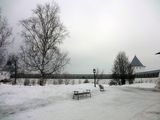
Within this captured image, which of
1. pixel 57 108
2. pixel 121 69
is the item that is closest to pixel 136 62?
pixel 121 69

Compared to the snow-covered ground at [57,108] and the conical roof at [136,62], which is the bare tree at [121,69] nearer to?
the conical roof at [136,62]

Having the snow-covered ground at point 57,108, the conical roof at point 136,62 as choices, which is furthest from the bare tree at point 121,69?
the snow-covered ground at point 57,108

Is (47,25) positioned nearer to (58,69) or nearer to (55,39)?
(55,39)

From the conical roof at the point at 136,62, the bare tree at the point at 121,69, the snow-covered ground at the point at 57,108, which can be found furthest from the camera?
the conical roof at the point at 136,62

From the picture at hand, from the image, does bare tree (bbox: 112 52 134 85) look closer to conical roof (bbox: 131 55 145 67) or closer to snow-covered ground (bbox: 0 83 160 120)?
conical roof (bbox: 131 55 145 67)

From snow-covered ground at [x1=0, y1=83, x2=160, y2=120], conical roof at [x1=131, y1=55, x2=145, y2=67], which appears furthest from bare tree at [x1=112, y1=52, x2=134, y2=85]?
snow-covered ground at [x1=0, y1=83, x2=160, y2=120]

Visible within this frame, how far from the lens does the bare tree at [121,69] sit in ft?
215

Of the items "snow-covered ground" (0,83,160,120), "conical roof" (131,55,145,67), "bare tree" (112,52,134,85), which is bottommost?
"snow-covered ground" (0,83,160,120)

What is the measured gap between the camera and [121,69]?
214 feet

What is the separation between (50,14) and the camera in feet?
89.7

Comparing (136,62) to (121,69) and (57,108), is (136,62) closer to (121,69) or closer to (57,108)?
(121,69)

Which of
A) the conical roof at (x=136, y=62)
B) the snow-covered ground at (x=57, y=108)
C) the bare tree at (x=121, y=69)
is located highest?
the conical roof at (x=136, y=62)

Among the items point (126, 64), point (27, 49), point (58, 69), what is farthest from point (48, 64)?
point (126, 64)

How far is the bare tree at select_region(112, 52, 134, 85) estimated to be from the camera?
6556 cm
